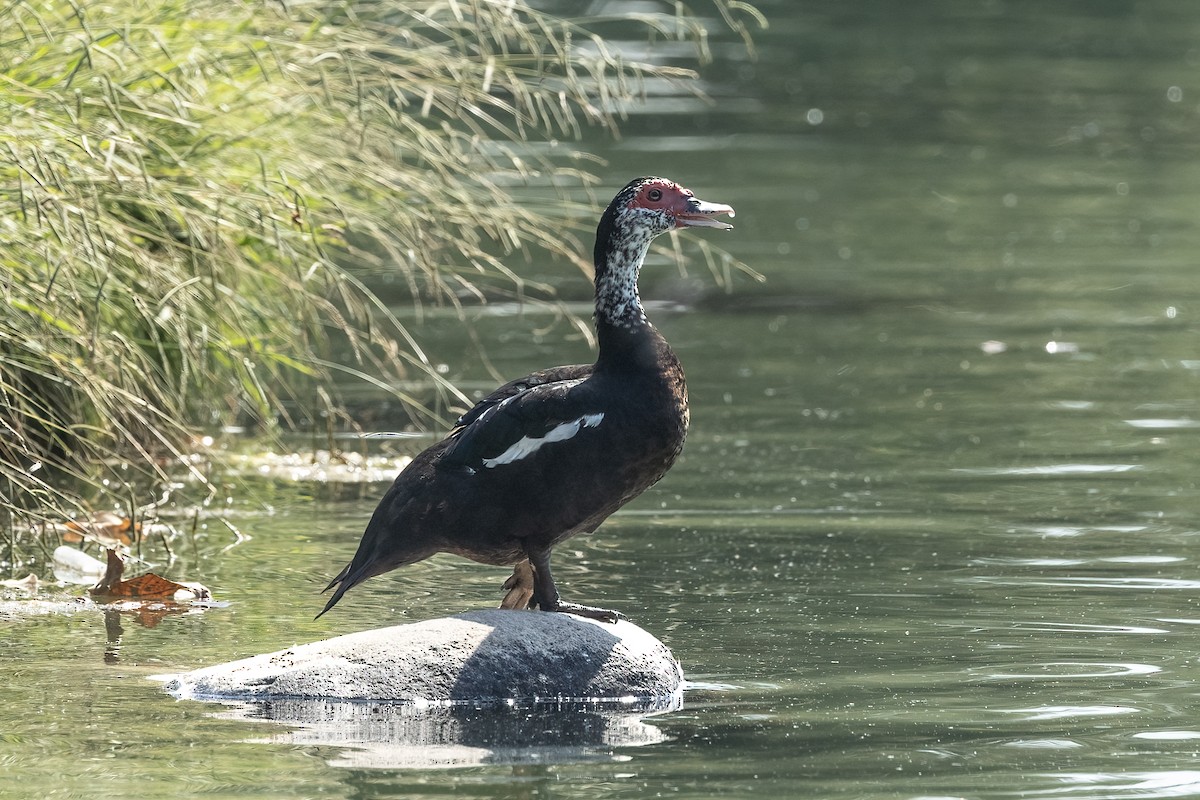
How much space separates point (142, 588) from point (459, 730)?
1.86 meters

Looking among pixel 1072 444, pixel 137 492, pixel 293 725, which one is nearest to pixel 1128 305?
pixel 1072 444

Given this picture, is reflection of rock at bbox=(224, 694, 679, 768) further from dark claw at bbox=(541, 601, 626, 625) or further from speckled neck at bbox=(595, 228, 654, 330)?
speckled neck at bbox=(595, 228, 654, 330)

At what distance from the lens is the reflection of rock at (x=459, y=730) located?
5.13 metres

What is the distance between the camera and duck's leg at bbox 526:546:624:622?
596 cm

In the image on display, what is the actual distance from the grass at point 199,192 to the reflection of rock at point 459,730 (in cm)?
156

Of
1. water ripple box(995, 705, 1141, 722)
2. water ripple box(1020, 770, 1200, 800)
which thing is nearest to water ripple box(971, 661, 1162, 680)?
water ripple box(995, 705, 1141, 722)

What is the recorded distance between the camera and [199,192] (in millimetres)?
7527

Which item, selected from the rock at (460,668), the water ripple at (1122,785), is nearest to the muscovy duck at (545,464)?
the rock at (460,668)

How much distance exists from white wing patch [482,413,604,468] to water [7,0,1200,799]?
748 mm

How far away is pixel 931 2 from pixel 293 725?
1049 inches

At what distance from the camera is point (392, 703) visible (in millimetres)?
5578

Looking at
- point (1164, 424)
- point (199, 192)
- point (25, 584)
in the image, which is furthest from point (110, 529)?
point (1164, 424)

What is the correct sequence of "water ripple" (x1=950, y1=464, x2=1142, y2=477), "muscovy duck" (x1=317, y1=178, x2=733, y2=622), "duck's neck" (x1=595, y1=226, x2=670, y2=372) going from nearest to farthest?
"muscovy duck" (x1=317, y1=178, x2=733, y2=622)
"duck's neck" (x1=595, y1=226, x2=670, y2=372)
"water ripple" (x1=950, y1=464, x2=1142, y2=477)

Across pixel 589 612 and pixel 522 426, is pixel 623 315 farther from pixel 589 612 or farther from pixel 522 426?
pixel 589 612
